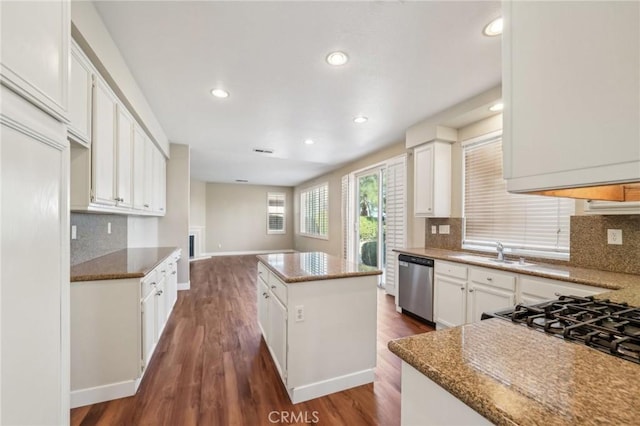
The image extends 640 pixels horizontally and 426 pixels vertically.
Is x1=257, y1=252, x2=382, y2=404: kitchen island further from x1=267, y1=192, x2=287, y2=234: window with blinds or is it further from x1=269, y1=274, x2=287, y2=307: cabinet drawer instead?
x1=267, y1=192, x2=287, y2=234: window with blinds

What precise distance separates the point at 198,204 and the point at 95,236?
6353 mm

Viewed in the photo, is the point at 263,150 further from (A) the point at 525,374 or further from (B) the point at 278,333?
(A) the point at 525,374

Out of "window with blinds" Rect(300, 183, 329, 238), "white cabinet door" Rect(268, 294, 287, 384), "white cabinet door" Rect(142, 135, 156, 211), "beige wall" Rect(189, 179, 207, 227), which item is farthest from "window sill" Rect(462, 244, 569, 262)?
"beige wall" Rect(189, 179, 207, 227)

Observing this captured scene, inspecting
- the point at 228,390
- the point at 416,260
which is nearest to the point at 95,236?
the point at 228,390

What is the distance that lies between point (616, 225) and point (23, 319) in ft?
11.3

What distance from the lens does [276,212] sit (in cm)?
1000

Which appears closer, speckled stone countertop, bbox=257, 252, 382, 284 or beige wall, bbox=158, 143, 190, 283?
speckled stone countertop, bbox=257, 252, 382, 284

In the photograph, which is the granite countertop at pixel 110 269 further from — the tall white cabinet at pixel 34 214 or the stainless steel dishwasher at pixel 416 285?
the stainless steel dishwasher at pixel 416 285

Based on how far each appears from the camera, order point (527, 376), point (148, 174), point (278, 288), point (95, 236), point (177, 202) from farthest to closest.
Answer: point (177, 202) < point (148, 174) < point (95, 236) < point (278, 288) < point (527, 376)

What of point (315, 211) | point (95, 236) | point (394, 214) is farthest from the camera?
point (315, 211)

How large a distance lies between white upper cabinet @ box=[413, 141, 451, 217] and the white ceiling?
45cm

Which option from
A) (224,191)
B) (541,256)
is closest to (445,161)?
(541,256)

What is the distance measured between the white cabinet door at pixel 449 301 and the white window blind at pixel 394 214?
1.23 metres

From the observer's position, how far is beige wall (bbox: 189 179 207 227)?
8.53 metres
